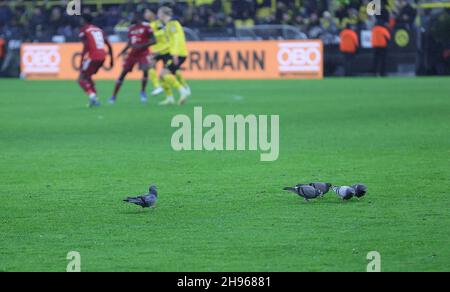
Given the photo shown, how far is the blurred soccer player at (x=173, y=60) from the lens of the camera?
26906 mm

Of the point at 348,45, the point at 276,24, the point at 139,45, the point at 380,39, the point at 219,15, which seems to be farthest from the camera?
the point at 219,15

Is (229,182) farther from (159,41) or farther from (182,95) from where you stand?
(159,41)

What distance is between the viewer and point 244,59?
38250 mm

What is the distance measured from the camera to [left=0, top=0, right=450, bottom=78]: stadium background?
37.6 meters

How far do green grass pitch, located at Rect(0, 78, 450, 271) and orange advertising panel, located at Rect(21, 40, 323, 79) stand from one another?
1263cm

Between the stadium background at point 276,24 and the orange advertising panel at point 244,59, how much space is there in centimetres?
51

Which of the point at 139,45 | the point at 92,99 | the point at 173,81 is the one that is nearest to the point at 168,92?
the point at 173,81

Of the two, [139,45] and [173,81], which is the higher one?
[139,45]

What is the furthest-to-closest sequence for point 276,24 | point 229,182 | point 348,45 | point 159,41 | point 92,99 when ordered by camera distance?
point 276,24 → point 348,45 → point 159,41 → point 92,99 → point 229,182

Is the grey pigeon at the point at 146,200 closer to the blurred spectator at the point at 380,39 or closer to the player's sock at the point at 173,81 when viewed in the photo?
the player's sock at the point at 173,81

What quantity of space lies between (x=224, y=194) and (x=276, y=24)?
→ 27.5 metres
